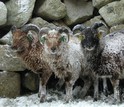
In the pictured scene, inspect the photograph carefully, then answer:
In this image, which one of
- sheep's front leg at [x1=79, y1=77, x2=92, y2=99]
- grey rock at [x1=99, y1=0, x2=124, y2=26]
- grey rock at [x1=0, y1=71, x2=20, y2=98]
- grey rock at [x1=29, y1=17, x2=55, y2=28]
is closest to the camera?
sheep's front leg at [x1=79, y1=77, x2=92, y2=99]

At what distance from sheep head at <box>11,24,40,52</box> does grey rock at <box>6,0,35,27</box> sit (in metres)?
0.96

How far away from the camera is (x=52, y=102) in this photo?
12.2m

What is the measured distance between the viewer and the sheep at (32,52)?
12242mm

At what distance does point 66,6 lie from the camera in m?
13.9

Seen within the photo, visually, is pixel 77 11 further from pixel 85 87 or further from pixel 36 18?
pixel 85 87

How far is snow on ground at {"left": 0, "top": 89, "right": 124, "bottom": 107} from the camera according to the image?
38.4 feet

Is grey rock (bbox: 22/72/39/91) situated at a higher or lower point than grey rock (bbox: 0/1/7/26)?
lower

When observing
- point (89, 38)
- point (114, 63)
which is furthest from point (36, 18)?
point (114, 63)

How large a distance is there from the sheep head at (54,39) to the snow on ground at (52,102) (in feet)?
4.73

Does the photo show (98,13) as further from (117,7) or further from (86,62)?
(86,62)

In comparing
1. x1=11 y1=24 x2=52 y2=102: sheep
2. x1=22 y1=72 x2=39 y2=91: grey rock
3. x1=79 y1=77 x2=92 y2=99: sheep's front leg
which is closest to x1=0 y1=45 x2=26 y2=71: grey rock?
x1=22 y1=72 x2=39 y2=91: grey rock

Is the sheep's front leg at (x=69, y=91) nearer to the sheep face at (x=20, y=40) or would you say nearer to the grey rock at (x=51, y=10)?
the sheep face at (x=20, y=40)

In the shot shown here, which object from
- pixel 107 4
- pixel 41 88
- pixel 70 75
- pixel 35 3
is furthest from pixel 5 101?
pixel 107 4

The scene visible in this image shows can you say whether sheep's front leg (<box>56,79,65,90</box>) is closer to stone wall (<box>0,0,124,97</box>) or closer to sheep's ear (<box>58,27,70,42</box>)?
stone wall (<box>0,0,124,97</box>)
